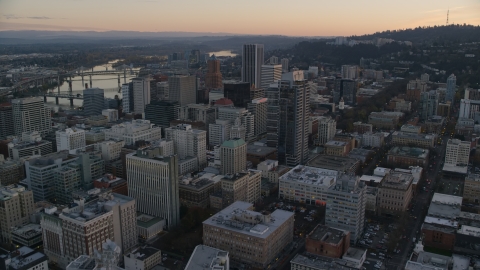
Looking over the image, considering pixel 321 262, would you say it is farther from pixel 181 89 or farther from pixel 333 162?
pixel 181 89

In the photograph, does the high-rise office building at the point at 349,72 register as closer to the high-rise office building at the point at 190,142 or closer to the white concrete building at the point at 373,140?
the white concrete building at the point at 373,140

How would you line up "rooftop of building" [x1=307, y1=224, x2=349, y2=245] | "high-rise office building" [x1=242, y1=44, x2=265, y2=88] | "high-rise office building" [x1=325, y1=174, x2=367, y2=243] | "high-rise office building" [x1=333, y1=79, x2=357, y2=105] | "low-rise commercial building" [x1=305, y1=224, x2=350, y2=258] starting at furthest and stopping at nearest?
1. "high-rise office building" [x1=242, y1=44, x2=265, y2=88]
2. "high-rise office building" [x1=333, y1=79, x2=357, y2=105]
3. "high-rise office building" [x1=325, y1=174, x2=367, y2=243]
4. "rooftop of building" [x1=307, y1=224, x2=349, y2=245]
5. "low-rise commercial building" [x1=305, y1=224, x2=350, y2=258]

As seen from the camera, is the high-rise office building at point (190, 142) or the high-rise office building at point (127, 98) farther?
the high-rise office building at point (127, 98)

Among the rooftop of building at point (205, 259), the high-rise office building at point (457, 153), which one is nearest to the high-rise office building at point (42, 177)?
the rooftop of building at point (205, 259)

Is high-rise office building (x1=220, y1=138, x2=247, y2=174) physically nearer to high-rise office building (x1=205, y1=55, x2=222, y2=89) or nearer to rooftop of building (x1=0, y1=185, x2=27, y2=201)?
rooftop of building (x1=0, y1=185, x2=27, y2=201)

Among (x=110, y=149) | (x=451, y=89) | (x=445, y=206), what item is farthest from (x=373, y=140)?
(x=110, y=149)

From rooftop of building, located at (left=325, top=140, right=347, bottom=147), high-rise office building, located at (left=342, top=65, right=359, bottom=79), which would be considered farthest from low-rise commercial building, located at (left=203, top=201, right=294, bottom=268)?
high-rise office building, located at (left=342, top=65, right=359, bottom=79)
